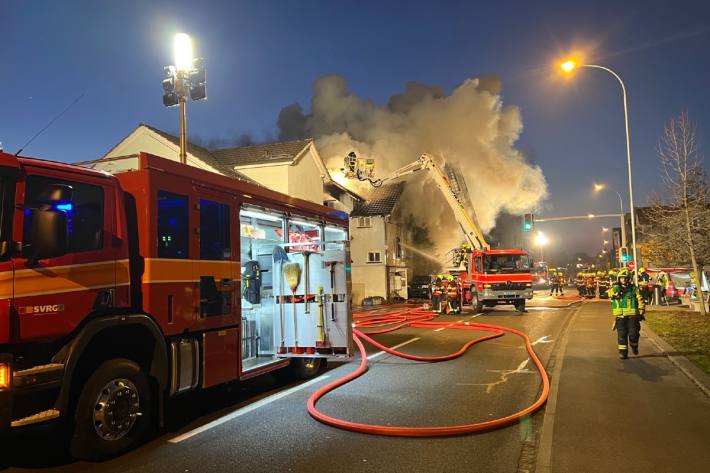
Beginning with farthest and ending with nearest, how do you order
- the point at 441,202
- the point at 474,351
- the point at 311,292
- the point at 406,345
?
the point at 441,202
the point at 406,345
the point at 474,351
the point at 311,292

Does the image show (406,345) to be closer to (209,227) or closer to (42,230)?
(209,227)

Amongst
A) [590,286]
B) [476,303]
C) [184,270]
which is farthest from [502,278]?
[184,270]

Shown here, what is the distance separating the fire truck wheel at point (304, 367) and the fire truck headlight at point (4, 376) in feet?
14.7

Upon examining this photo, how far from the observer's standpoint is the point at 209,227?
19.6 ft

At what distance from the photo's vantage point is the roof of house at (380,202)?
34250mm

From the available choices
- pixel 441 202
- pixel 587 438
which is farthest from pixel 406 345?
pixel 441 202

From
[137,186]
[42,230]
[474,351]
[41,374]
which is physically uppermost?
[137,186]

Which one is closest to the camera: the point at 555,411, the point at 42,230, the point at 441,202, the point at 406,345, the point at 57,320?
the point at 42,230

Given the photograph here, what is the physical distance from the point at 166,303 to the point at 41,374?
1329 mm

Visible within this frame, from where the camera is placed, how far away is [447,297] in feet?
67.2

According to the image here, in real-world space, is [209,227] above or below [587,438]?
above

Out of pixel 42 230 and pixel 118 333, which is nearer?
pixel 42 230

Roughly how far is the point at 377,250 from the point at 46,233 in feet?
97.4

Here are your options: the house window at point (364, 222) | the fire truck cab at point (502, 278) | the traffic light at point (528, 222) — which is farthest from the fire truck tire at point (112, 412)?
the house window at point (364, 222)
